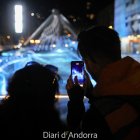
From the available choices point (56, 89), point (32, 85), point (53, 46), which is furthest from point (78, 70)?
point (53, 46)

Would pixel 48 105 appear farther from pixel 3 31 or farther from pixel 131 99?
pixel 3 31

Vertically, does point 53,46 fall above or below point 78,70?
below

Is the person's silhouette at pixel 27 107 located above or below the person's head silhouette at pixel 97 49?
below

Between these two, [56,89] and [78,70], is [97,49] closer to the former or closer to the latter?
[56,89]

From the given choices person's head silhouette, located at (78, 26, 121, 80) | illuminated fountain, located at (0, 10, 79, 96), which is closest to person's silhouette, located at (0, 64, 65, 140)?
person's head silhouette, located at (78, 26, 121, 80)

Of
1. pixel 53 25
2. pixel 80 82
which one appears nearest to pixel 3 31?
pixel 53 25

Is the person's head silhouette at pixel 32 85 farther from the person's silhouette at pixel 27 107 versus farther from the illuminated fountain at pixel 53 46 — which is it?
the illuminated fountain at pixel 53 46

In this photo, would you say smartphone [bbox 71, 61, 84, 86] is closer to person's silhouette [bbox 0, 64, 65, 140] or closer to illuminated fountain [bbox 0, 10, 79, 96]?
person's silhouette [bbox 0, 64, 65, 140]

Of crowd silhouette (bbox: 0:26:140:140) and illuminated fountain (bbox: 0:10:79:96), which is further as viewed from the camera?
illuminated fountain (bbox: 0:10:79:96)

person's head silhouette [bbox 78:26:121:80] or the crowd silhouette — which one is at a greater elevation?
person's head silhouette [bbox 78:26:121:80]

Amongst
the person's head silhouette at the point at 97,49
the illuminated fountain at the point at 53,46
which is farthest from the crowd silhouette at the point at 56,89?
the illuminated fountain at the point at 53,46

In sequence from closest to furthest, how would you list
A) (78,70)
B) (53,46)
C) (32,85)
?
(32,85)
(78,70)
(53,46)

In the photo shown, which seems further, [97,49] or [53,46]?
[53,46]

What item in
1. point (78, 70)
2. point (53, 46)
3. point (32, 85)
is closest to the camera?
point (32, 85)
